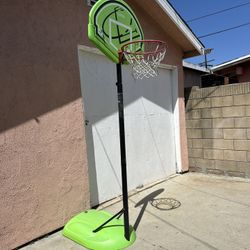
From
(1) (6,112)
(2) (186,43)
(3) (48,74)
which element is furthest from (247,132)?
(1) (6,112)

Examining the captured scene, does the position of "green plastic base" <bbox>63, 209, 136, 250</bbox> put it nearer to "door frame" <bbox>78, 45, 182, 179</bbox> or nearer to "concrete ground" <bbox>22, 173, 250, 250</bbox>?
"concrete ground" <bbox>22, 173, 250, 250</bbox>

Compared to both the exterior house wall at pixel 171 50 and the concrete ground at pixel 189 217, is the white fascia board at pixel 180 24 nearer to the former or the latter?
the exterior house wall at pixel 171 50

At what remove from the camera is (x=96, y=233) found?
3197mm

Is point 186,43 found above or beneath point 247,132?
above

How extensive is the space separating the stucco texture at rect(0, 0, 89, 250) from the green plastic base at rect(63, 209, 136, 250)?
296 mm

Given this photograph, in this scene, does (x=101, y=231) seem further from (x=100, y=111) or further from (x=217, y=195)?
(x=217, y=195)

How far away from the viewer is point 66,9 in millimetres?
3820

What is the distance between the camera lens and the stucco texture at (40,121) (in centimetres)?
314

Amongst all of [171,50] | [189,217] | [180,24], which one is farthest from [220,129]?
[189,217]

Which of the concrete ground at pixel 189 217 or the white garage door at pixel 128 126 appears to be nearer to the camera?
the concrete ground at pixel 189 217

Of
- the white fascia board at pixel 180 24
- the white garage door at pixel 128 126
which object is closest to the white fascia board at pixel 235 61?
the white fascia board at pixel 180 24

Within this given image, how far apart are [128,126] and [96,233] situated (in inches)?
88.4

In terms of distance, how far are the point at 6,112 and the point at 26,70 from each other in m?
0.56

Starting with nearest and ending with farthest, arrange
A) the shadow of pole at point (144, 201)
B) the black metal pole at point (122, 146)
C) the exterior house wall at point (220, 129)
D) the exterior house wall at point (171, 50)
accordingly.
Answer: the black metal pole at point (122, 146), the shadow of pole at point (144, 201), the exterior house wall at point (171, 50), the exterior house wall at point (220, 129)
